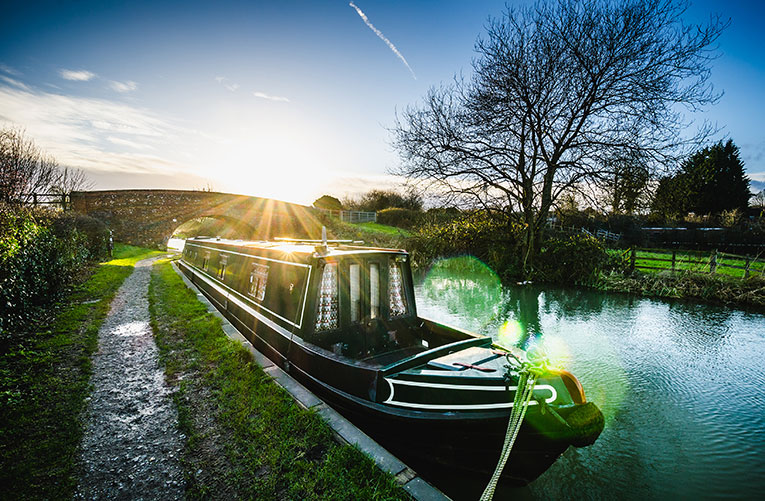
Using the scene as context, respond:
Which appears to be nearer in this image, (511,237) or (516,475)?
(516,475)

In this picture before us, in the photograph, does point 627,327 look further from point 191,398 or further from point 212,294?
point 212,294

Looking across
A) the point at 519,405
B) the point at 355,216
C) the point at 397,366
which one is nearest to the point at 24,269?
the point at 397,366

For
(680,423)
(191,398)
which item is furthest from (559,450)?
(191,398)

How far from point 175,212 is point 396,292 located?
1005 inches

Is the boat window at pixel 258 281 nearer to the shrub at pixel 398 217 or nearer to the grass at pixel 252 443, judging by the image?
the grass at pixel 252 443

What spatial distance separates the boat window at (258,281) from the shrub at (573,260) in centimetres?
1181

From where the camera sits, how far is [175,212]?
24156mm

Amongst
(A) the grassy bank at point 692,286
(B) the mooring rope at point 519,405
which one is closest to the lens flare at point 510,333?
(B) the mooring rope at point 519,405

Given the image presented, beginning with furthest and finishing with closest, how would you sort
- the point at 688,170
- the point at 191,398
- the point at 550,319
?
the point at 688,170 < the point at 550,319 < the point at 191,398

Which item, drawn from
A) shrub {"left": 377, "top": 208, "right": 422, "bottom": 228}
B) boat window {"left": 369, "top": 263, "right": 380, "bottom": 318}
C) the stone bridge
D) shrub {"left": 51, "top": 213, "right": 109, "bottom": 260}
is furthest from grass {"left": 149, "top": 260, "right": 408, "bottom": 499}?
shrub {"left": 377, "top": 208, "right": 422, "bottom": 228}

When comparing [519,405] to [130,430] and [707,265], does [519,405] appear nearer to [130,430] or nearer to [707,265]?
[130,430]

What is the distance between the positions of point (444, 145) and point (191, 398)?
1141 cm

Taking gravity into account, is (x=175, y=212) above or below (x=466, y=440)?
above

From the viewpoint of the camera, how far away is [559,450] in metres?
2.71
